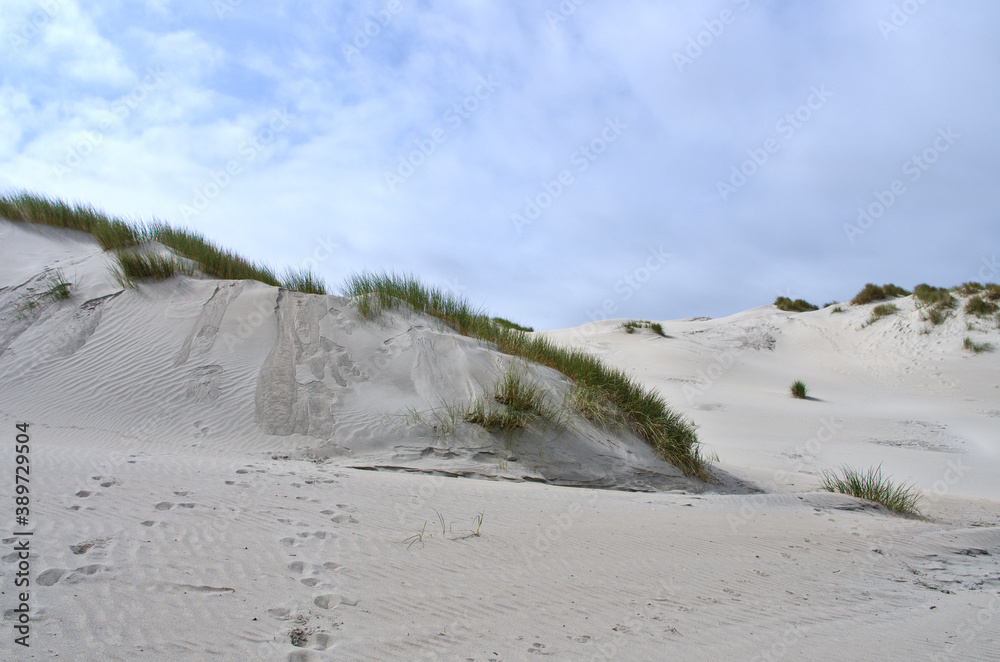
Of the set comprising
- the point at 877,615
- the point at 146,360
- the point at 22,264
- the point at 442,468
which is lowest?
the point at 877,615

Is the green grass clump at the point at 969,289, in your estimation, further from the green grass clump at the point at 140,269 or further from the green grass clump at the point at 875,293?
the green grass clump at the point at 140,269

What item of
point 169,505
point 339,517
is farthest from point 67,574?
point 339,517

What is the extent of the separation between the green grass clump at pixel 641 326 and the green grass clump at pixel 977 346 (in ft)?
27.2

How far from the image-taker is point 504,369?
686 cm

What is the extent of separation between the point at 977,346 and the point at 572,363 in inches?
561

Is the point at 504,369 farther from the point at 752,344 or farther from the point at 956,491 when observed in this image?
the point at 752,344

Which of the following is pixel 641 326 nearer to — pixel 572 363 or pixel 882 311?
pixel 882 311

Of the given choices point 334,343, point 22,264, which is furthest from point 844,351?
point 22,264

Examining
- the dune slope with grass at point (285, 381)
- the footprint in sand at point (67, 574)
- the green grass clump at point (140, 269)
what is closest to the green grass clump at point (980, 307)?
the dune slope with grass at point (285, 381)

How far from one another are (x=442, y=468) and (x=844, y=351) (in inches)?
680

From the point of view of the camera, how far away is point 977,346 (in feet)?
50.2

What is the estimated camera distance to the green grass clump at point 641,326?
1989 centimetres

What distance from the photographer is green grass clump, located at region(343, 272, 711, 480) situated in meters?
6.66

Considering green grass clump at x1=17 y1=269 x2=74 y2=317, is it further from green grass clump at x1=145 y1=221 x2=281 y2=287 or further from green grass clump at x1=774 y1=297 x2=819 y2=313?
Result: green grass clump at x1=774 y1=297 x2=819 y2=313
